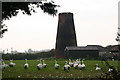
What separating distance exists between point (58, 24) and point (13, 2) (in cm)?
4806

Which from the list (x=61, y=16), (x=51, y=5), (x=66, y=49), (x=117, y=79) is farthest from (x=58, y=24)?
(x=117, y=79)

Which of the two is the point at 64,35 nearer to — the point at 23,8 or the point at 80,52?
the point at 80,52

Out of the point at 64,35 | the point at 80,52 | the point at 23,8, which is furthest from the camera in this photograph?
the point at 64,35

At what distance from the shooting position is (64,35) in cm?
5997

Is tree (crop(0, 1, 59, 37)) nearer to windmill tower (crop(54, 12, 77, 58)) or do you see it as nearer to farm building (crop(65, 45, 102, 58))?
farm building (crop(65, 45, 102, 58))

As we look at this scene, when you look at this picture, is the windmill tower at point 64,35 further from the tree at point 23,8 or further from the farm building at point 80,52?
the tree at point 23,8

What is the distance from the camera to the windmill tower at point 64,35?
59719 millimetres

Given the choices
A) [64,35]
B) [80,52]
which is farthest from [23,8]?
[64,35]

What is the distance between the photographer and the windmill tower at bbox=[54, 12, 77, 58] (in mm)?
59719

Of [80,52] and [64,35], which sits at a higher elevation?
[64,35]

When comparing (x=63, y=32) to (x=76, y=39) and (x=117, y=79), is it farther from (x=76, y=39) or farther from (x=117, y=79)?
(x=117, y=79)

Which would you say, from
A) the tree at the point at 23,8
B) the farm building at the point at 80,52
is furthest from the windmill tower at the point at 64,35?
the tree at the point at 23,8

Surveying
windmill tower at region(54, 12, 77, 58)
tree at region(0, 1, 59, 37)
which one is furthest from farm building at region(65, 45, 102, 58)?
tree at region(0, 1, 59, 37)

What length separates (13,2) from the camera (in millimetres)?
13781
